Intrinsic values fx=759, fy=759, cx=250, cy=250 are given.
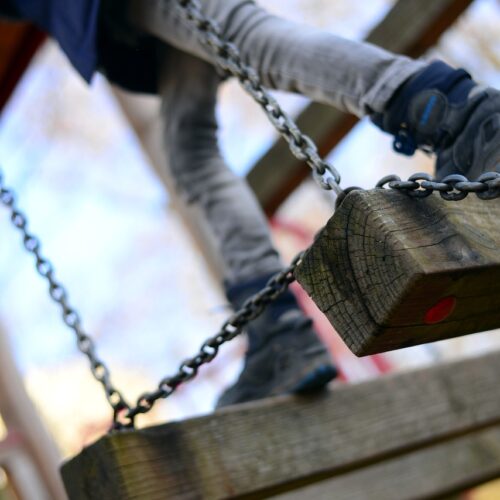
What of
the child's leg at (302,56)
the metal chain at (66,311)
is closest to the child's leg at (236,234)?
the child's leg at (302,56)

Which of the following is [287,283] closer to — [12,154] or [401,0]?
[401,0]

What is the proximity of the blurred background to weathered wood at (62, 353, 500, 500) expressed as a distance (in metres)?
3.75

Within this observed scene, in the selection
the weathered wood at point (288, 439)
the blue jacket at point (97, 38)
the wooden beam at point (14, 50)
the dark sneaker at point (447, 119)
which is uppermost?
the dark sneaker at point (447, 119)

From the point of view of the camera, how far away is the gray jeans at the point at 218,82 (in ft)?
3.15

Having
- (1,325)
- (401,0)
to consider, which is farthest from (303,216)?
(401,0)

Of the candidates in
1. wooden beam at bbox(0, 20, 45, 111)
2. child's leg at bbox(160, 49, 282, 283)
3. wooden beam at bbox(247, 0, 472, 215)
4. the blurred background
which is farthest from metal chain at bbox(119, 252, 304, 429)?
the blurred background

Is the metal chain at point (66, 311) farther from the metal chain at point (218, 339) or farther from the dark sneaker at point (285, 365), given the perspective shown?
the dark sneaker at point (285, 365)

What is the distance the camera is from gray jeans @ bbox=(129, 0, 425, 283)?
0.96 metres

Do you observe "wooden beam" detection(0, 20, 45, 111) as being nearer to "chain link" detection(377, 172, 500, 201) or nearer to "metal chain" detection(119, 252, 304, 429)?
"metal chain" detection(119, 252, 304, 429)

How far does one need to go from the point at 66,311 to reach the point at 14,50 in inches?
48.3

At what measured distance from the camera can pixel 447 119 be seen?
86 centimetres

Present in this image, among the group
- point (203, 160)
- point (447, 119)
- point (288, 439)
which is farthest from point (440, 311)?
point (203, 160)

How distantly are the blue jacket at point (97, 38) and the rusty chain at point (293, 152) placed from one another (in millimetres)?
279

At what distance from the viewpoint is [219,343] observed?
0.85 meters
